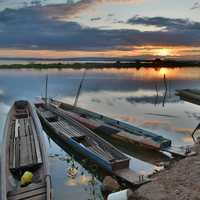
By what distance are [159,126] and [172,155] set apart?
21.3ft

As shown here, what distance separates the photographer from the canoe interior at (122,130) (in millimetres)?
13486

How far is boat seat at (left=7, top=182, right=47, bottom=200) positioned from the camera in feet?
25.3

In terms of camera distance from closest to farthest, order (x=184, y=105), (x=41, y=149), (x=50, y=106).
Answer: (x=41, y=149) < (x=50, y=106) < (x=184, y=105)

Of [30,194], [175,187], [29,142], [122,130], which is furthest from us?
[122,130]

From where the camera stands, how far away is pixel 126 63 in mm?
129875

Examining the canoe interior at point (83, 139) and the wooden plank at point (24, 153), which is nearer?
the wooden plank at point (24, 153)

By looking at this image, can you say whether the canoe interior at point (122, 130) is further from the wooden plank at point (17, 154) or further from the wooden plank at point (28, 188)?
the wooden plank at point (28, 188)

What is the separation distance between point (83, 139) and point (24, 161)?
14.0 feet

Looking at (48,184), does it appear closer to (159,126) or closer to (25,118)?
(25,118)

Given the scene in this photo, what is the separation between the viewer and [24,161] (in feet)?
33.9

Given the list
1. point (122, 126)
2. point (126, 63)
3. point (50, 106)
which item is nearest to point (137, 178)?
point (122, 126)

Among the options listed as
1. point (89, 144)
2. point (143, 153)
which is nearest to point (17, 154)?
point (89, 144)

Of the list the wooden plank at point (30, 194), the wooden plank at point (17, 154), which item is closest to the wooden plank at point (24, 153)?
the wooden plank at point (17, 154)

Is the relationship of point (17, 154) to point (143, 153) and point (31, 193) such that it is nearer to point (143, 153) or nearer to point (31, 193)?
point (31, 193)
